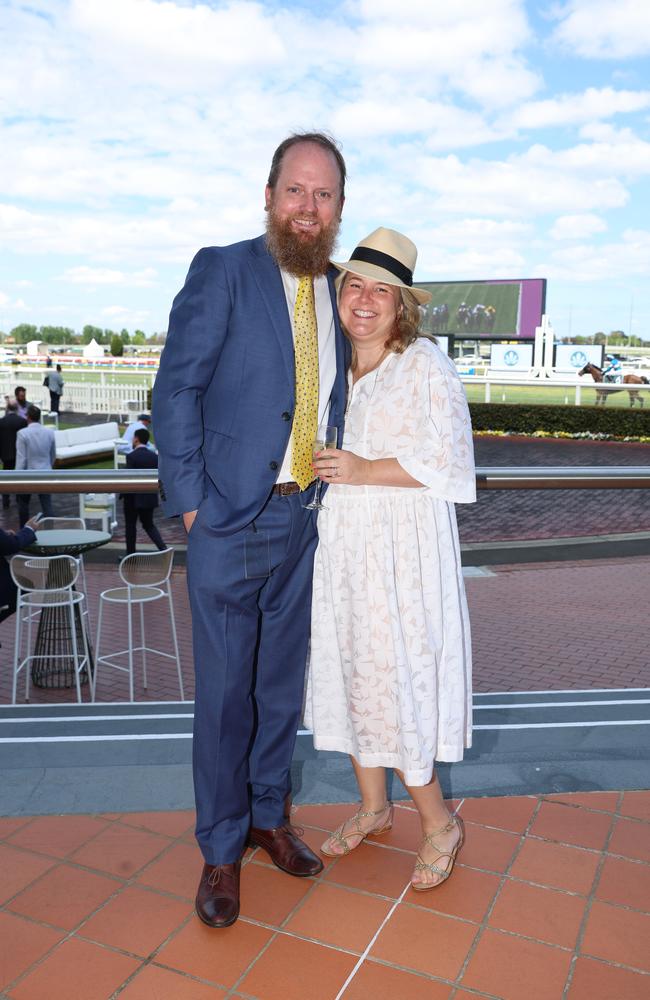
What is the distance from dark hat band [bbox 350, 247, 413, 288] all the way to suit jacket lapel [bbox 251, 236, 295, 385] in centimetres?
23

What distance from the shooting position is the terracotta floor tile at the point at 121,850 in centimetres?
230

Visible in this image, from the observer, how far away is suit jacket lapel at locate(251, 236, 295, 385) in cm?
220

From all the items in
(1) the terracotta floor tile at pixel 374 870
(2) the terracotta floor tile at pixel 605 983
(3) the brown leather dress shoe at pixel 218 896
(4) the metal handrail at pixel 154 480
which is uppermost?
(4) the metal handrail at pixel 154 480

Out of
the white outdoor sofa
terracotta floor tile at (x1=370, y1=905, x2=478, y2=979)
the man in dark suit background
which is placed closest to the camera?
terracotta floor tile at (x1=370, y1=905, x2=478, y2=979)

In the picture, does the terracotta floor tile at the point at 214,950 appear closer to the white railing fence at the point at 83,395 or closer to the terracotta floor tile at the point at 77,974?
the terracotta floor tile at the point at 77,974

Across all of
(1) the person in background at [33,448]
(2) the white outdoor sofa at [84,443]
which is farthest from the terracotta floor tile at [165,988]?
(2) the white outdoor sofa at [84,443]

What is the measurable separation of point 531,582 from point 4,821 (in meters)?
8.03

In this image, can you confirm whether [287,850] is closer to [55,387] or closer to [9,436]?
[9,436]

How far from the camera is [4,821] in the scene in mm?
2496

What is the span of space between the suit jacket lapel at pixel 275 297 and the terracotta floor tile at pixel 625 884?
1.54m

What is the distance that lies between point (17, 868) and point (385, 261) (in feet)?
6.09

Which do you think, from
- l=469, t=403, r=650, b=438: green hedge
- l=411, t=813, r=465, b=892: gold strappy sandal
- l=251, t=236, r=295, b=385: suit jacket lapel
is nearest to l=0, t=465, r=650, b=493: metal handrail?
l=251, t=236, r=295, b=385: suit jacket lapel

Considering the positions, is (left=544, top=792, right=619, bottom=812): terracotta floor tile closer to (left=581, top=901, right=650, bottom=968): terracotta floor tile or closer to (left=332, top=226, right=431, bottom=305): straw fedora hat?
(left=581, top=901, right=650, bottom=968): terracotta floor tile

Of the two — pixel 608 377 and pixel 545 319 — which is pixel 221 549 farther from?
pixel 545 319
